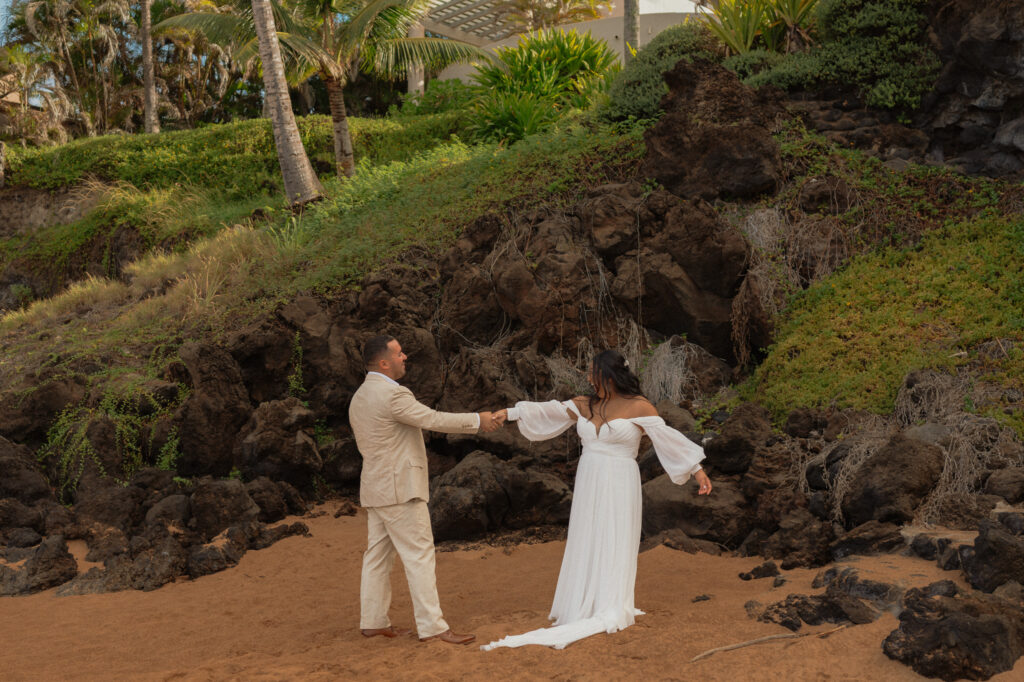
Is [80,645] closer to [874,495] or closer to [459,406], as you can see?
[459,406]

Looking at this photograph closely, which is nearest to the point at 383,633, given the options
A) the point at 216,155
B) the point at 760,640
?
the point at 760,640

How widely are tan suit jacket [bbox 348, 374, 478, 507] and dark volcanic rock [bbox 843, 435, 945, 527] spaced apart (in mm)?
3506

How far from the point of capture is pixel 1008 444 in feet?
25.0

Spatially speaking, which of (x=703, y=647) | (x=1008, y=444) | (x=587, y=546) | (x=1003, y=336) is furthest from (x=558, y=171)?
(x=703, y=647)

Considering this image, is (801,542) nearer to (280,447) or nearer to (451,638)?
(451,638)

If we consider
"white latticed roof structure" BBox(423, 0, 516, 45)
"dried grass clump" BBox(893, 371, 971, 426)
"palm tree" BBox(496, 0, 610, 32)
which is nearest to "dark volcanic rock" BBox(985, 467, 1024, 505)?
"dried grass clump" BBox(893, 371, 971, 426)

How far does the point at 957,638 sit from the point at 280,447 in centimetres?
757

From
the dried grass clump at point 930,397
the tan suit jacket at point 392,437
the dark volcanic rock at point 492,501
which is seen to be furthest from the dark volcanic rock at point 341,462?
the dried grass clump at point 930,397

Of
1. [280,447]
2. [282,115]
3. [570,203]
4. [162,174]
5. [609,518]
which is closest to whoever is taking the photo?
[609,518]

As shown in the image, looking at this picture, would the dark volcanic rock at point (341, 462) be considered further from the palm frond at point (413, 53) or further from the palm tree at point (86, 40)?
the palm tree at point (86, 40)

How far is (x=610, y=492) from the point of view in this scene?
5.70m

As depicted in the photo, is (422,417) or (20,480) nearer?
(422,417)

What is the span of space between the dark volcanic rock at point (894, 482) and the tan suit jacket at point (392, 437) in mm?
3506

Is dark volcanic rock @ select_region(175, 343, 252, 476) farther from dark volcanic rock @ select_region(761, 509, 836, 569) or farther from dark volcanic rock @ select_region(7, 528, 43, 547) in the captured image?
dark volcanic rock @ select_region(761, 509, 836, 569)
